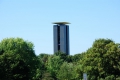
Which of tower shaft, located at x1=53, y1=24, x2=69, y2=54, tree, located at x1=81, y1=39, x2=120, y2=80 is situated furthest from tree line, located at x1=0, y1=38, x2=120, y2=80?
tower shaft, located at x1=53, y1=24, x2=69, y2=54

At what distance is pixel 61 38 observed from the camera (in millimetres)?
152250

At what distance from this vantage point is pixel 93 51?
55500 mm

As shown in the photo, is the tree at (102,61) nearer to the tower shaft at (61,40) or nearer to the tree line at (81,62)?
the tree line at (81,62)

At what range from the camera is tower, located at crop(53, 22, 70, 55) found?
496 feet

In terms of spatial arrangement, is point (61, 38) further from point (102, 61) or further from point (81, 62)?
point (102, 61)

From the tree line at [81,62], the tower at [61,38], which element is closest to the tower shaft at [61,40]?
the tower at [61,38]

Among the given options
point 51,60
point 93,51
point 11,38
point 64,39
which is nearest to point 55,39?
point 64,39

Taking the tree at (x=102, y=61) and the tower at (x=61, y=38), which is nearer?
the tree at (x=102, y=61)

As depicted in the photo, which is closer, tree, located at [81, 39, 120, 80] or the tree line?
the tree line

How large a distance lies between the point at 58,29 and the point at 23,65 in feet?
342

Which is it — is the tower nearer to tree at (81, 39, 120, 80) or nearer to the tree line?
the tree line

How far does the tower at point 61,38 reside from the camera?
151 metres

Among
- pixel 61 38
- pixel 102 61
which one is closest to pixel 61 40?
pixel 61 38

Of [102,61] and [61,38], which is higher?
[61,38]
